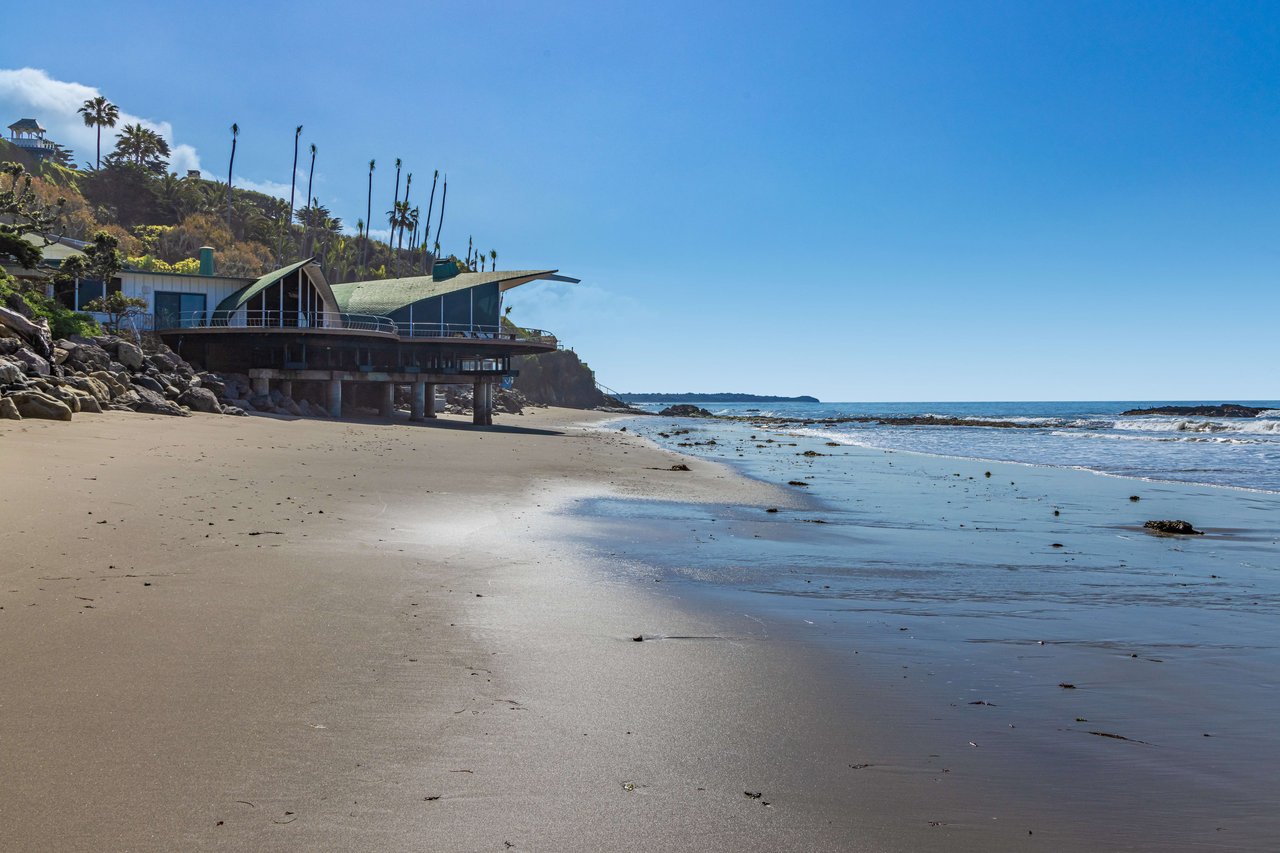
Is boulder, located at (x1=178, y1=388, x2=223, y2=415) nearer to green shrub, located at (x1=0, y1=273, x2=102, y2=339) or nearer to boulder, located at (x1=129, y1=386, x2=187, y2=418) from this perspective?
boulder, located at (x1=129, y1=386, x2=187, y2=418)

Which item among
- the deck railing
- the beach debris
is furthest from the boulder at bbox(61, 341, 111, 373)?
the beach debris

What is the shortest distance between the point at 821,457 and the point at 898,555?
20.3 meters

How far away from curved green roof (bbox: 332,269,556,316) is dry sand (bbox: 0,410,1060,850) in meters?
36.4

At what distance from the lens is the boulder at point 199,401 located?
2665cm

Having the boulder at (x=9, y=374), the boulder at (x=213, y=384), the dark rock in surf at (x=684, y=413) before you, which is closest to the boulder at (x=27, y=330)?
the boulder at (x=9, y=374)

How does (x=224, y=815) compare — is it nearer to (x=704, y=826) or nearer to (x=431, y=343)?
(x=704, y=826)

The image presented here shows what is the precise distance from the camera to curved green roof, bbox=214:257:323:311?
39.9 meters

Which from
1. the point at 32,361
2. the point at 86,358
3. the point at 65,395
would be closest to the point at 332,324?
the point at 86,358

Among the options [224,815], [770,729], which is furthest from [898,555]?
[224,815]

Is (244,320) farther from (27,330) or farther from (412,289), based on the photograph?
(27,330)

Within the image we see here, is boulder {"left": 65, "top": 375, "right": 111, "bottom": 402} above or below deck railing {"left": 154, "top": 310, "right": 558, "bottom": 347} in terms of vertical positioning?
below

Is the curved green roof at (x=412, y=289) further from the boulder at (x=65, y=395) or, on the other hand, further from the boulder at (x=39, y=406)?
the boulder at (x=39, y=406)

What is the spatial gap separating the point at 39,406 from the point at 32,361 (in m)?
4.05

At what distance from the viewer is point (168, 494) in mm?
10812
